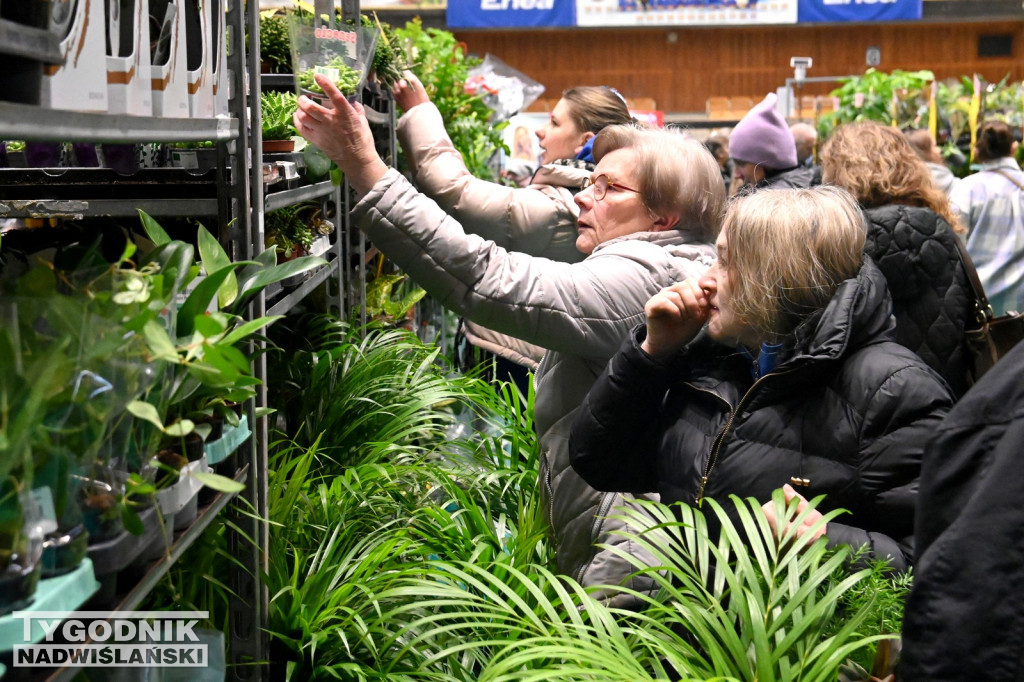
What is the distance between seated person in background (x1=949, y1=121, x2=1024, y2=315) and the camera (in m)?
5.41

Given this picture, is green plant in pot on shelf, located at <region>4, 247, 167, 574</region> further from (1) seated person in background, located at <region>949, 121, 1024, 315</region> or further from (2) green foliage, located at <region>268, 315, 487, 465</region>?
(1) seated person in background, located at <region>949, 121, 1024, 315</region>

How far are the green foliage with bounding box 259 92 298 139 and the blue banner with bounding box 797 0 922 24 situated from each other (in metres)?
13.2

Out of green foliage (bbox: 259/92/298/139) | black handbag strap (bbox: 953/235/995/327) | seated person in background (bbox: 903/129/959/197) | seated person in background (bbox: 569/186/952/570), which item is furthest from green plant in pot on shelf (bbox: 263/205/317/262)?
seated person in background (bbox: 903/129/959/197)

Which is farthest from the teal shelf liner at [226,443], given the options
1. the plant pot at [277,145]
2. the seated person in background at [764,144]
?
the seated person in background at [764,144]

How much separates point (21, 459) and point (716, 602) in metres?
1.02

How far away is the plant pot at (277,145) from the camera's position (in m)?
2.53

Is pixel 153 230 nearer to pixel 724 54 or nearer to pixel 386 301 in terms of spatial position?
pixel 386 301

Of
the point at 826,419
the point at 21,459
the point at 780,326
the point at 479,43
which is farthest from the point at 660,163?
the point at 479,43

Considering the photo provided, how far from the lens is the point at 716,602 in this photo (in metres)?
1.60

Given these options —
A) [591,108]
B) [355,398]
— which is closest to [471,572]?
[355,398]

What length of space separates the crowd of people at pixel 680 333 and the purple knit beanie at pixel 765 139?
1845 mm

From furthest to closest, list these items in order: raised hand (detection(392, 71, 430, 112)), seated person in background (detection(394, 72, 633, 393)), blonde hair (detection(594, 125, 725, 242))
Result: raised hand (detection(392, 71, 430, 112))
seated person in background (detection(394, 72, 633, 393))
blonde hair (detection(594, 125, 725, 242))

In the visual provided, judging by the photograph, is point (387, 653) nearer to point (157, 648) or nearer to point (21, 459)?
point (157, 648)

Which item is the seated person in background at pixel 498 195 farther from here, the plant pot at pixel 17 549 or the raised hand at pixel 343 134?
the plant pot at pixel 17 549
